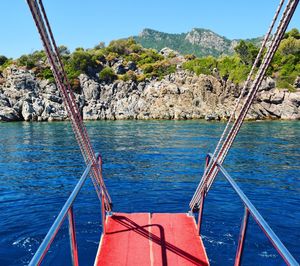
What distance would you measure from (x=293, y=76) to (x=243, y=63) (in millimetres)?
14086

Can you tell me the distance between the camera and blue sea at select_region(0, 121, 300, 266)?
8617 millimetres

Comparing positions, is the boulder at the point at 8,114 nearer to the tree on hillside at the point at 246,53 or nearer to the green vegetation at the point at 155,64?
the green vegetation at the point at 155,64

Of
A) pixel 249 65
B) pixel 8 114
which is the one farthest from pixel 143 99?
pixel 8 114

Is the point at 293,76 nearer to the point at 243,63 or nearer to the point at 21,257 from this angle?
the point at 243,63

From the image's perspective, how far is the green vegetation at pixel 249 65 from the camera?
7044cm

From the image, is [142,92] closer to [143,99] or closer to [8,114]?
[143,99]

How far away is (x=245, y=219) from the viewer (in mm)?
4301

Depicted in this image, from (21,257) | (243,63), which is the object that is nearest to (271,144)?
(21,257)

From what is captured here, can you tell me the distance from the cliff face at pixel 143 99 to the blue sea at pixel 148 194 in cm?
4035

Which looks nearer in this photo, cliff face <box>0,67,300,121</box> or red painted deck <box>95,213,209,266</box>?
red painted deck <box>95,213,209,266</box>

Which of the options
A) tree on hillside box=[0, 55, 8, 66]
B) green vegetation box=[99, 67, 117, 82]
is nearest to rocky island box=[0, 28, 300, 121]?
green vegetation box=[99, 67, 117, 82]

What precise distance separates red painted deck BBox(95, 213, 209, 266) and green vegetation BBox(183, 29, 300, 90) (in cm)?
6632

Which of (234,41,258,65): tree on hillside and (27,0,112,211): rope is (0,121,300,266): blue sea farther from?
(234,41,258,65): tree on hillside

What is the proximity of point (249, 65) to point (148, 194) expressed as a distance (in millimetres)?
69776
